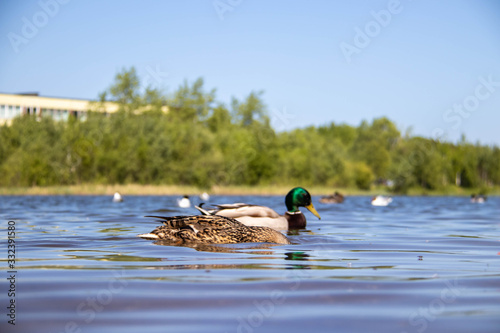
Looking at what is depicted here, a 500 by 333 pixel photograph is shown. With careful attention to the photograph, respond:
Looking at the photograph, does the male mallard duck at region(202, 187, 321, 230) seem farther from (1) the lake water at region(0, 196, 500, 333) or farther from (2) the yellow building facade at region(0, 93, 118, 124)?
(2) the yellow building facade at region(0, 93, 118, 124)

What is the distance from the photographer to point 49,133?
77.4m

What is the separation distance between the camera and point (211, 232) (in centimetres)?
1166

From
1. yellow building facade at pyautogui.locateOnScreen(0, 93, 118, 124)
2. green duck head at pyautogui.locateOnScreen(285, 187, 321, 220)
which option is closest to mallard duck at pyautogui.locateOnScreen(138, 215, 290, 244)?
green duck head at pyautogui.locateOnScreen(285, 187, 321, 220)

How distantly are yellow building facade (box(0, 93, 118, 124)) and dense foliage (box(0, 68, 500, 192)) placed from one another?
804cm

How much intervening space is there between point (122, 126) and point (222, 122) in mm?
28623

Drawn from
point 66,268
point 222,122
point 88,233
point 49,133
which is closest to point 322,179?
point 222,122

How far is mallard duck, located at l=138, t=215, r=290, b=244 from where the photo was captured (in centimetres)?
1166

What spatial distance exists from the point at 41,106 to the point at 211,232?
101085mm

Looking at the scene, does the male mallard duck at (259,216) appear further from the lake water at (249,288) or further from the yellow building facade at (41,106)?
the yellow building facade at (41,106)

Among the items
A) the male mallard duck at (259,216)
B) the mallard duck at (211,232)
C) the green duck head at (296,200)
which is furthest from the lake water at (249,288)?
the green duck head at (296,200)

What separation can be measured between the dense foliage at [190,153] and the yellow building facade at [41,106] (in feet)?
26.4

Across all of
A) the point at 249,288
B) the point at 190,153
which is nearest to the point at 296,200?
the point at 249,288

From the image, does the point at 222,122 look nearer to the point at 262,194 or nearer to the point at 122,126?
the point at 122,126

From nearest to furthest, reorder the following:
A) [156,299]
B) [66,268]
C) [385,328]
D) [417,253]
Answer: [385,328], [156,299], [66,268], [417,253]
